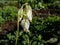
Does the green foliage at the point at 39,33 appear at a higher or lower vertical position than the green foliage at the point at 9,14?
lower

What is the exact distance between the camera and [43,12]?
9.28 metres

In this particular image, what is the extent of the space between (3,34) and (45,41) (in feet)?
4.11

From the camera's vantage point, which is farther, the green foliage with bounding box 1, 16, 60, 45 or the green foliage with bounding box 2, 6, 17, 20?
the green foliage with bounding box 2, 6, 17, 20

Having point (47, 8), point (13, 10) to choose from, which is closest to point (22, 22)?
point (13, 10)

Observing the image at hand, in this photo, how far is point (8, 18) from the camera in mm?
8172

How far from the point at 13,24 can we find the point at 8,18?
0.50 meters

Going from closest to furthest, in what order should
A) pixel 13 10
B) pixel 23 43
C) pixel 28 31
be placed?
1. pixel 23 43
2. pixel 28 31
3. pixel 13 10

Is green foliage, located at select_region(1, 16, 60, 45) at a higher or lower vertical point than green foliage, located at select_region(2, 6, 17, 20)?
lower

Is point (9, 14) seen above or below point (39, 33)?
above

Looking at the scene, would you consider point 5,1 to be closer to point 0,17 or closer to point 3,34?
point 0,17

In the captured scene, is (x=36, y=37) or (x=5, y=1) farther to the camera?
(x=5, y=1)

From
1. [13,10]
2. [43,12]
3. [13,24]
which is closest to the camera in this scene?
[13,24]

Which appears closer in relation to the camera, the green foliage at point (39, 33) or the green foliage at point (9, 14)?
the green foliage at point (39, 33)

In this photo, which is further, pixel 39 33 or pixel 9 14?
pixel 9 14
